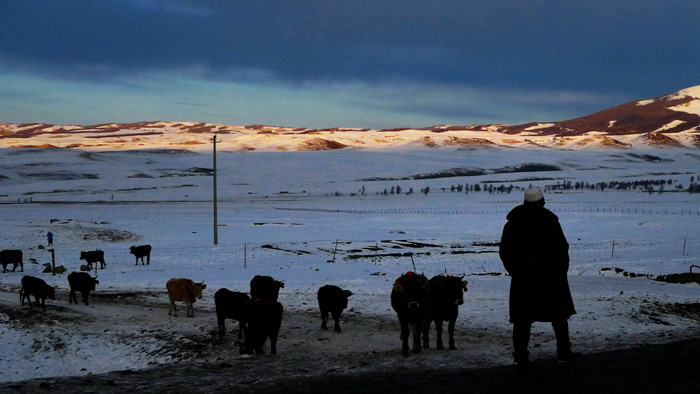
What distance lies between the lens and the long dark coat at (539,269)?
7527mm

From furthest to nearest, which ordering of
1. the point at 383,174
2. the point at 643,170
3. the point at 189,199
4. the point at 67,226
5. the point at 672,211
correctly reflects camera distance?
the point at 643,170
the point at 383,174
the point at 189,199
the point at 672,211
the point at 67,226

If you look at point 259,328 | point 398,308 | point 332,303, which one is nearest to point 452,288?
point 398,308

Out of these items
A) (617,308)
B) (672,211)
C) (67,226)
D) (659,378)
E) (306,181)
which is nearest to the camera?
(659,378)

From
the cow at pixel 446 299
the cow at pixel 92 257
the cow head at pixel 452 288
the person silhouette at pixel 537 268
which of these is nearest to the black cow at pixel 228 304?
the cow at pixel 446 299

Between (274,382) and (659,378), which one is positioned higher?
(659,378)

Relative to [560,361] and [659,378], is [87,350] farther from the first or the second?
[659,378]

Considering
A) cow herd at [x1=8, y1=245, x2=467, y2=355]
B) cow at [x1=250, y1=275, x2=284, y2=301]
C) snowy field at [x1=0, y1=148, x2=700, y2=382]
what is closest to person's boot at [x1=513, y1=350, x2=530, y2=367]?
snowy field at [x1=0, y1=148, x2=700, y2=382]

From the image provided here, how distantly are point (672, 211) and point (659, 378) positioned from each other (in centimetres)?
6343

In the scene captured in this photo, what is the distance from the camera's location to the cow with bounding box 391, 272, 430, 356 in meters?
9.91

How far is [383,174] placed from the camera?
13312 centimetres

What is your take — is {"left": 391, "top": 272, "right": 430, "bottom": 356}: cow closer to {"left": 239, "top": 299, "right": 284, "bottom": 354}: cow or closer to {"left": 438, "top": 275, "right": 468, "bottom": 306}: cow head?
{"left": 438, "top": 275, "right": 468, "bottom": 306}: cow head

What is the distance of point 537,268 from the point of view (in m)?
7.57

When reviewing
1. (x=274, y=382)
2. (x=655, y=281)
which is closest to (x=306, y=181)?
(x=655, y=281)

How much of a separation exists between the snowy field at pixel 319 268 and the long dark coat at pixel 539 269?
167cm
